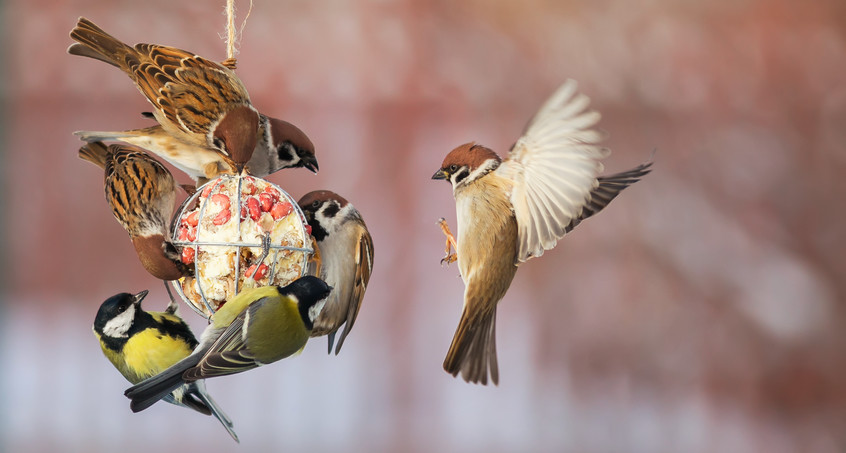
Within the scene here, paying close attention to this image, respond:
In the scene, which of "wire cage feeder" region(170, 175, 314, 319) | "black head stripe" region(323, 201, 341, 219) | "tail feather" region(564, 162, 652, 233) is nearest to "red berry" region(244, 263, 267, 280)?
"wire cage feeder" region(170, 175, 314, 319)

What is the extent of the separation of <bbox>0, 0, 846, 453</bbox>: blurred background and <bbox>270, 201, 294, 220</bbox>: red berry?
1.61 meters

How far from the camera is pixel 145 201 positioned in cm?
124

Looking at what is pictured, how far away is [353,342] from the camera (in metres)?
2.86

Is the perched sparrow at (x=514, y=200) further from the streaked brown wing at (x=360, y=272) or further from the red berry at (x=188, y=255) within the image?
the red berry at (x=188, y=255)

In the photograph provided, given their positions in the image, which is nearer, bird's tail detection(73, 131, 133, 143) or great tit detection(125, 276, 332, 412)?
great tit detection(125, 276, 332, 412)

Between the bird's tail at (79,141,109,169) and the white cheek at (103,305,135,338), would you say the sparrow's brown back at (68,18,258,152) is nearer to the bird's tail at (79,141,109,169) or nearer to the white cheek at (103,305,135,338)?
the bird's tail at (79,141,109,169)

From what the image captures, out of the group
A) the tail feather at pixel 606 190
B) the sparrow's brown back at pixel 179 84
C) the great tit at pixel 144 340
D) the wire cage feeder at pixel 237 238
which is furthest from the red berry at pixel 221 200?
the tail feather at pixel 606 190

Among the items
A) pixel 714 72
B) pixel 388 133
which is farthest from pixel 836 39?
pixel 388 133

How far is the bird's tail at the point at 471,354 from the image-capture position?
1.21 m

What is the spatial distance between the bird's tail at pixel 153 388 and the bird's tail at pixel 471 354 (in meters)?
0.38

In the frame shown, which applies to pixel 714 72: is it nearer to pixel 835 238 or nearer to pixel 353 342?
pixel 835 238

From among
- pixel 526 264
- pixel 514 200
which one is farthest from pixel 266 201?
pixel 526 264

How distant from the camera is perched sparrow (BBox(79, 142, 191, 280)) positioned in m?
1.18

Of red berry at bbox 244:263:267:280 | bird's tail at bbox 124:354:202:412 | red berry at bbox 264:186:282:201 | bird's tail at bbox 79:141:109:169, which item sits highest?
bird's tail at bbox 79:141:109:169
